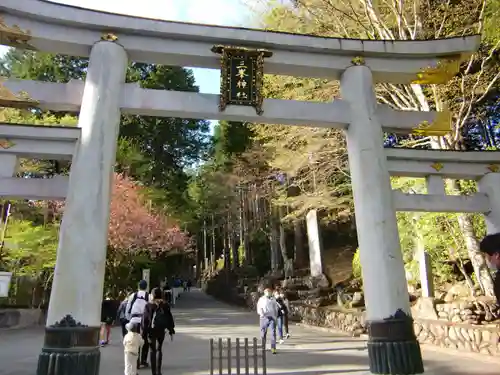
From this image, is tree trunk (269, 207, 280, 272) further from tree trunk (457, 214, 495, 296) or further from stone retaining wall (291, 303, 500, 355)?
tree trunk (457, 214, 495, 296)

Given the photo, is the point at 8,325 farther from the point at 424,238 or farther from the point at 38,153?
the point at 424,238

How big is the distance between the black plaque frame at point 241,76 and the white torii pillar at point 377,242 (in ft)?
5.79

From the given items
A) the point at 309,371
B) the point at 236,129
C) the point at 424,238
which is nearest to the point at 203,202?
the point at 236,129

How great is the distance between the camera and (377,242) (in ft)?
22.0

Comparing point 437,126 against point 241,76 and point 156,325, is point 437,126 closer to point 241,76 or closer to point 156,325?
point 241,76

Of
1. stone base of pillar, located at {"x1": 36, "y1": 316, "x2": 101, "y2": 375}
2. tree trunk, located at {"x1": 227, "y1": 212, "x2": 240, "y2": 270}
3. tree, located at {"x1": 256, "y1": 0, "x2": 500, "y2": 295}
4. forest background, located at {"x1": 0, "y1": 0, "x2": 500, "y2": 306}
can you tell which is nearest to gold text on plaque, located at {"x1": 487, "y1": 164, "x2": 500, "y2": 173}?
forest background, located at {"x1": 0, "y1": 0, "x2": 500, "y2": 306}

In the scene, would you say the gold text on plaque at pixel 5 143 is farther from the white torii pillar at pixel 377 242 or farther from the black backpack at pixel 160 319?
the white torii pillar at pixel 377 242

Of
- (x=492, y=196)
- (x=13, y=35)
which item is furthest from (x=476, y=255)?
(x=13, y=35)

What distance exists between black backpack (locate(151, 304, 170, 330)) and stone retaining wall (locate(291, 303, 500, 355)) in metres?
7.27

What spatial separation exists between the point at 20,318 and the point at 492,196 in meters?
18.0

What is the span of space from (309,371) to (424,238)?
697 cm

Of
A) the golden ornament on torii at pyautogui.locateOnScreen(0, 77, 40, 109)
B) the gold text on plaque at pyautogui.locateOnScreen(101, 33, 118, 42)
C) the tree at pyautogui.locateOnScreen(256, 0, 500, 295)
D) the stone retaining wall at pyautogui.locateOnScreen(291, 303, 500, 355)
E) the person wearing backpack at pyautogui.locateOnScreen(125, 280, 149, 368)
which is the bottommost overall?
the stone retaining wall at pyautogui.locateOnScreen(291, 303, 500, 355)

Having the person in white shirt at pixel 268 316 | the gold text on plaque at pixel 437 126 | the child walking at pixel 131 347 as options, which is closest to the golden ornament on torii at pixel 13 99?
the child walking at pixel 131 347

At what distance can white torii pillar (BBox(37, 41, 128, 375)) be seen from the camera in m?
5.49
